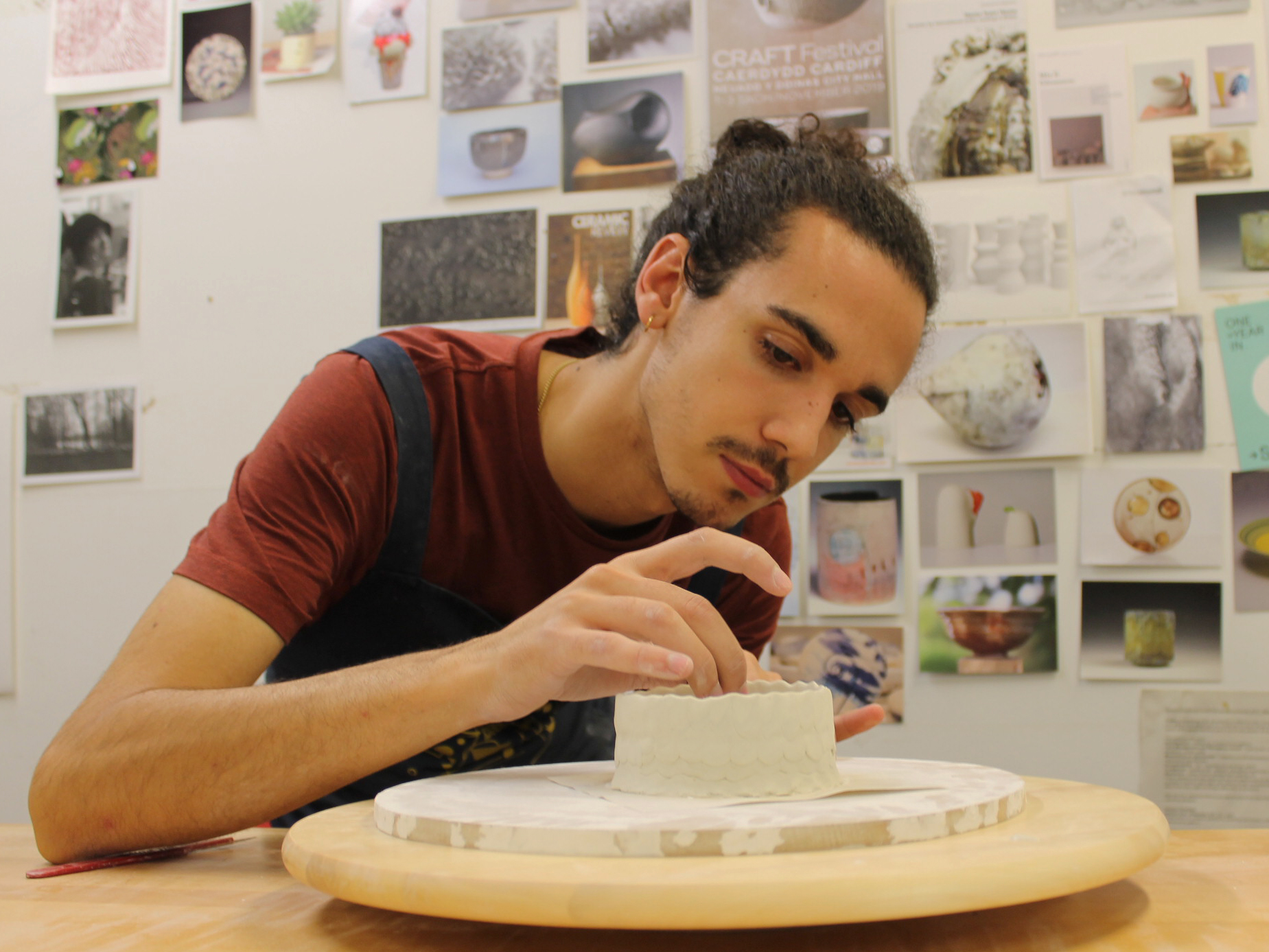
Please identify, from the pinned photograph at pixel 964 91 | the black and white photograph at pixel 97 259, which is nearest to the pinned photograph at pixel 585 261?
the pinned photograph at pixel 964 91

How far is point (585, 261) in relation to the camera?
155 centimetres

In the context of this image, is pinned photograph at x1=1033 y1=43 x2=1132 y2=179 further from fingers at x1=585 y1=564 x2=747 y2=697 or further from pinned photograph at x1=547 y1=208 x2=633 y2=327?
fingers at x1=585 y1=564 x2=747 y2=697

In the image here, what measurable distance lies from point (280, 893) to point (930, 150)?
1355 mm

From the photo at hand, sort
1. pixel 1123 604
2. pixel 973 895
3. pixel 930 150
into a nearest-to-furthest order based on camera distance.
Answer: pixel 973 895 → pixel 1123 604 → pixel 930 150

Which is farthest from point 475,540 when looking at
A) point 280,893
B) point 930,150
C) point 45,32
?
point 45,32

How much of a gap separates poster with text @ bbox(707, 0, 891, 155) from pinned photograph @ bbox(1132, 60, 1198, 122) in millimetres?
370

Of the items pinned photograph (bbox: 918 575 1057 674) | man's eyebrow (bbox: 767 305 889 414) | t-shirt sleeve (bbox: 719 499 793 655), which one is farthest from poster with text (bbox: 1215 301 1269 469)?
man's eyebrow (bbox: 767 305 889 414)

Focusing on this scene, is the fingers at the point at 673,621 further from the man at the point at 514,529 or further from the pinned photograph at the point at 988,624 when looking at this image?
the pinned photograph at the point at 988,624

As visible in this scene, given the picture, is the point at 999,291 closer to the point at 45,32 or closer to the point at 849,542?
the point at 849,542

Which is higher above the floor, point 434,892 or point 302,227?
point 302,227

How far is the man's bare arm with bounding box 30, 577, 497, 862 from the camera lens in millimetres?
684

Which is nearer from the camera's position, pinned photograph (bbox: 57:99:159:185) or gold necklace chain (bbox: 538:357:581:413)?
gold necklace chain (bbox: 538:357:581:413)

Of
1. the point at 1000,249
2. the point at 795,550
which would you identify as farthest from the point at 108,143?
the point at 1000,249

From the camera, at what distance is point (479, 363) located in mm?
1022
